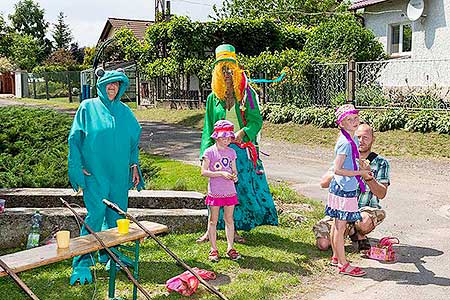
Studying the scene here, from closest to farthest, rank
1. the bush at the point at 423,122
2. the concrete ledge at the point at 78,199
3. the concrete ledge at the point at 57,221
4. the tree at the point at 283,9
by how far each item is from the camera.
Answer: the concrete ledge at the point at 57,221
the concrete ledge at the point at 78,199
the bush at the point at 423,122
the tree at the point at 283,9

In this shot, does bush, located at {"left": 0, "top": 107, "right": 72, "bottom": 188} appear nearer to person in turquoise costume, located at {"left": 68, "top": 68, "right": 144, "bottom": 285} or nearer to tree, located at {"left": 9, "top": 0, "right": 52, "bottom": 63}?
person in turquoise costume, located at {"left": 68, "top": 68, "right": 144, "bottom": 285}

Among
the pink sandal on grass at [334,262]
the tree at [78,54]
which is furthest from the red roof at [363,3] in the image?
→ the tree at [78,54]

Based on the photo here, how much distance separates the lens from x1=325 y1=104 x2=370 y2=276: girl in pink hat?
5.29 m

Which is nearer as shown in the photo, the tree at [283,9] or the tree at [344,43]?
the tree at [344,43]

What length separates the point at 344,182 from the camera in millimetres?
5387

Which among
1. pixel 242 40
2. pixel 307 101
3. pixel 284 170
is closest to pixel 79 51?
pixel 242 40

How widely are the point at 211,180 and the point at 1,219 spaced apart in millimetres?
2259

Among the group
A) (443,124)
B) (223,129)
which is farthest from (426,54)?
(223,129)

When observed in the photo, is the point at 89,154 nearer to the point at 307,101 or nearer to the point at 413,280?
the point at 413,280

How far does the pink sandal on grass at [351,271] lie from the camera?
17.7 ft

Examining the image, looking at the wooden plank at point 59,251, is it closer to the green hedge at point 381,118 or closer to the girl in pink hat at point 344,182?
the girl in pink hat at point 344,182

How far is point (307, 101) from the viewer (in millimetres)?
18453

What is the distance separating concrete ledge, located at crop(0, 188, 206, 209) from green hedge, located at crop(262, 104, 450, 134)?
8.39 meters

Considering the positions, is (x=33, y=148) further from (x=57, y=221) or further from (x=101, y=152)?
(x=101, y=152)
